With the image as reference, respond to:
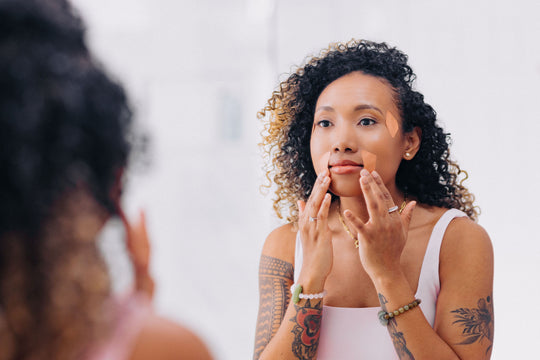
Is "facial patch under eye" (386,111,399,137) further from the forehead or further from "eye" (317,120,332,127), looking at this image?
"eye" (317,120,332,127)

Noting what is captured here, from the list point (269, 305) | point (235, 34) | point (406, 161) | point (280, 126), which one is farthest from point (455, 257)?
point (235, 34)

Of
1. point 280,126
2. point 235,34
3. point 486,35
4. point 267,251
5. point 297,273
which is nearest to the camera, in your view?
point 297,273

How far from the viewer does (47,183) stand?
51 centimetres

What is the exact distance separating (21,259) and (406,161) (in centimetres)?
115

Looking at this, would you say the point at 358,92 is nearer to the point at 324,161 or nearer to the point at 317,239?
the point at 324,161

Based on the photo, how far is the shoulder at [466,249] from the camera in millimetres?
1164

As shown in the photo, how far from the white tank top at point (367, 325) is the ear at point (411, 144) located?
0.68 ft

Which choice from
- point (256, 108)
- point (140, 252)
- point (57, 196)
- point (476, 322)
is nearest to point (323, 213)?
point (476, 322)

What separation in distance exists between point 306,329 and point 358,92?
2.03 feet

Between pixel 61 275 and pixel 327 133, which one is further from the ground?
pixel 327 133

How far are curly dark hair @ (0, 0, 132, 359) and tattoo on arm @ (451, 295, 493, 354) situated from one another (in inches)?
33.9

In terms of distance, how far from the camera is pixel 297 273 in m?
1.29

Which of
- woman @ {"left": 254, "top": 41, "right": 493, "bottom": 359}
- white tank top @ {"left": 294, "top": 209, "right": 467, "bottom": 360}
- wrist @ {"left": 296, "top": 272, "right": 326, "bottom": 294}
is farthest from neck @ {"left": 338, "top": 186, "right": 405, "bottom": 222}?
wrist @ {"left": 296, "top": 272, "right": 326, "bottom": 294}

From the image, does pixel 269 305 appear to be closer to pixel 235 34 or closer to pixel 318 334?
pixel 318 334
